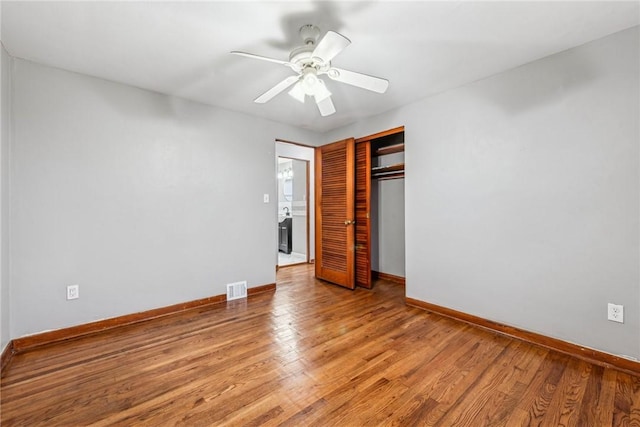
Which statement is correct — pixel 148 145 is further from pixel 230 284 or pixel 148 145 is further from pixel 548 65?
pixel 548 65

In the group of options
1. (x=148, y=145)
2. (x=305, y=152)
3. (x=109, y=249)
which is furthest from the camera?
(x=305, y=152)

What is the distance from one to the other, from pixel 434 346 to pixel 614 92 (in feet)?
7.12

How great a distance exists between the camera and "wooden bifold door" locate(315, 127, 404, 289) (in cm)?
364

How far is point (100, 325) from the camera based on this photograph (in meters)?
2.45

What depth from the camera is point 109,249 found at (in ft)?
8.25

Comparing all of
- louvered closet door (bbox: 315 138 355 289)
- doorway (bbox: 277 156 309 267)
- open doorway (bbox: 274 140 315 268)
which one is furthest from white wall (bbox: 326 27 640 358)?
Result: doorway (bbox: 277 156 309 267)

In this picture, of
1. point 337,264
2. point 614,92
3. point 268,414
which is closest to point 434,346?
point 268,414

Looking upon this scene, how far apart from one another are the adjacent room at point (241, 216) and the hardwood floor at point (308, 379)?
0.02m

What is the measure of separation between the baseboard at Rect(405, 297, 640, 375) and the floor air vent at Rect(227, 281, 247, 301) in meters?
2.13

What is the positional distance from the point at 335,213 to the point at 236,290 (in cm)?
163

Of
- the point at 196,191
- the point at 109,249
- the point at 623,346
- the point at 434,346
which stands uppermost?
the point at 196,191

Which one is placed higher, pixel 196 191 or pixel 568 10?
pixel 568 10

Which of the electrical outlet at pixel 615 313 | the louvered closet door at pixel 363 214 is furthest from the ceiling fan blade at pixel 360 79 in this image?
the electrical outlet at pixel 615 313

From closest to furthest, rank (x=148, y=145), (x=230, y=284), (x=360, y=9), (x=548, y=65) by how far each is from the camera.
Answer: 1. (x=360, y=9)
2. (x=548, y=65)
3. (x=148, y=145)
4. (x=230, y=284)
